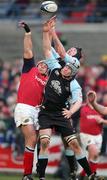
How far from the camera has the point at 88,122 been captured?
54.9ft

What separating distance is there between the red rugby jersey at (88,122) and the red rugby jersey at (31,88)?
273cm

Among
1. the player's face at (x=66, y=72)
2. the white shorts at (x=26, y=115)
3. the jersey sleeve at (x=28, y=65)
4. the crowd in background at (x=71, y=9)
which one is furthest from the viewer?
the crowd in background at (x=71, y=9)

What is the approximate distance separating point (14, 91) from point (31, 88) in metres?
6.45

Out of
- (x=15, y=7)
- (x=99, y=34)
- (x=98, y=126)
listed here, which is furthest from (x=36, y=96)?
(x=15, y=7)

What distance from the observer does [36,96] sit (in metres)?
14.1

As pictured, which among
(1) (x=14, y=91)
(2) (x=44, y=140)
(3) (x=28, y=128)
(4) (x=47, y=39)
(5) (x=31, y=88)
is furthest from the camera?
(1) (x=14, y=91)

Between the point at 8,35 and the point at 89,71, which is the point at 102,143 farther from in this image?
the point at 8,35

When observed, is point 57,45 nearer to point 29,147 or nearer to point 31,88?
point 31,88

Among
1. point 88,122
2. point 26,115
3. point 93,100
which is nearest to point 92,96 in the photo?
point 93,100

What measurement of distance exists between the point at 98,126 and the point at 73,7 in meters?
11.8

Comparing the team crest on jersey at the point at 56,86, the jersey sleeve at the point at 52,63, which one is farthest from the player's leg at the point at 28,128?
the jersey sleeve at the point at 52,63

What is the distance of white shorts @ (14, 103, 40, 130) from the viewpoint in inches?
551

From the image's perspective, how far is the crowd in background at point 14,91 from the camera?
18906 mm

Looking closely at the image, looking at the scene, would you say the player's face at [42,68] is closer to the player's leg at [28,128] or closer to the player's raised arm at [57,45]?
the player's raised arm at [57,45]
